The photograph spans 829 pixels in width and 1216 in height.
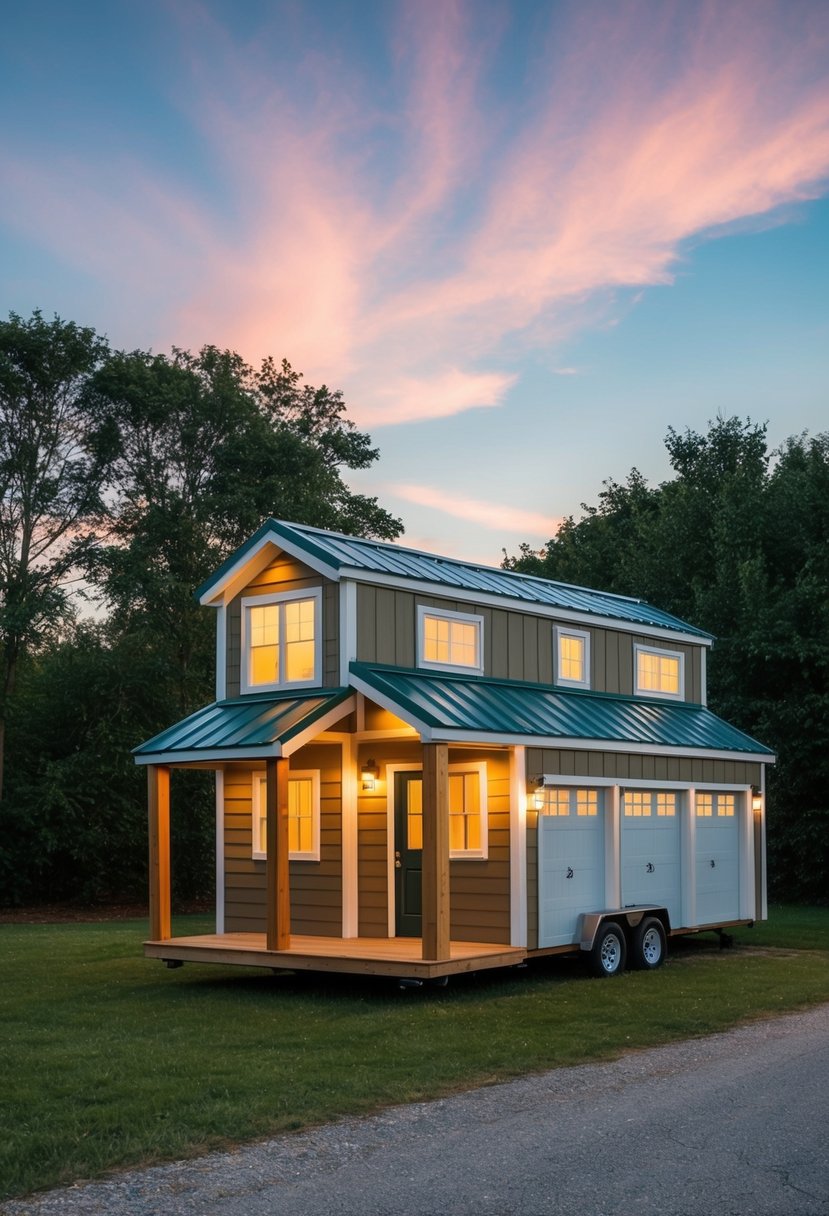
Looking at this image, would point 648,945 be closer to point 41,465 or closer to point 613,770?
point 613,770

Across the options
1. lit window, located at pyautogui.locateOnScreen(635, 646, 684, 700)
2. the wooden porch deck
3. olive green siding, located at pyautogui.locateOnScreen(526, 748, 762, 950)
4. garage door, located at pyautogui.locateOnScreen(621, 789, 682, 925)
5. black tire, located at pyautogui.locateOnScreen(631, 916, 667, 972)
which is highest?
lit window, located at pyautogui.locateOnScreen(635, 646, 684, 700)

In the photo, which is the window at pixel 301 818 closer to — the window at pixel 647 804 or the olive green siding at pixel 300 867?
the olive green siding at pixel 300 867

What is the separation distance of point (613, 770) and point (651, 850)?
5.67 feet

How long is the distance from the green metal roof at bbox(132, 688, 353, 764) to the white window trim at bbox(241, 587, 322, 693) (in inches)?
6.3

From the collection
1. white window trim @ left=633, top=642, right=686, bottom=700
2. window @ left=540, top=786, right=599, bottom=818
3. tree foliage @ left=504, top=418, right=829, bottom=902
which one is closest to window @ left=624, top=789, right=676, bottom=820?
window @ left=540, top=786, right=599, bottom=818

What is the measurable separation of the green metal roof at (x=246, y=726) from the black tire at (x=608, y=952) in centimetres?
471

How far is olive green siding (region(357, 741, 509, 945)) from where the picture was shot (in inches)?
640

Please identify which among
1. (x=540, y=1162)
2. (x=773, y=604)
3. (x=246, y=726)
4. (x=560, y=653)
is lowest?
(x=540, y=1162)

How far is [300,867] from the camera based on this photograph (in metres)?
17.7

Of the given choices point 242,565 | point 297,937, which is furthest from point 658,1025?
point 242,565

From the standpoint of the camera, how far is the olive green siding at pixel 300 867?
17391 mm

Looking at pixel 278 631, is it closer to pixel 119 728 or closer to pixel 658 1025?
pixel 658 1025

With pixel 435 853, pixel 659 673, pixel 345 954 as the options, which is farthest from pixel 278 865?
pixel 659 673

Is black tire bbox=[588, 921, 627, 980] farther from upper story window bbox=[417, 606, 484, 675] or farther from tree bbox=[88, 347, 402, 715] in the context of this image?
tree bbox=[88, 347, 402, 715]
